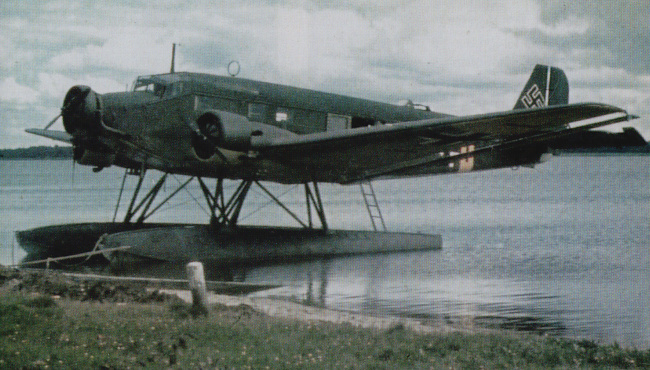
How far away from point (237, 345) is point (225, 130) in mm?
7746

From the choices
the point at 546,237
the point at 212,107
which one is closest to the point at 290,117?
the point at 212,107

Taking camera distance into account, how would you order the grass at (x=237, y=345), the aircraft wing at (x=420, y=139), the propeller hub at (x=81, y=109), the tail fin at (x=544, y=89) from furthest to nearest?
the tail fin at (x=544, y=89) → the propeller hub at (x=81, y=109) → the aircraft wing at (x=420, y=139) → the grass at (x=237, y=345)

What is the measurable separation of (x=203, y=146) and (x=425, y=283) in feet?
18.1

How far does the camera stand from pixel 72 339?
6762mm

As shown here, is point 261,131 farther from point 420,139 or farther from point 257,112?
point 420,139

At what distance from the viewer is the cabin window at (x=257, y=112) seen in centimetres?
1647

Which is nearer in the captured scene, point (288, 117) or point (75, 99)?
point (75, 99)

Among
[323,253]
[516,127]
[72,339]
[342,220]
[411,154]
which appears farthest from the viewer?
[342,220]

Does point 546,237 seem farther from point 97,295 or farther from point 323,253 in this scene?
point 97,295

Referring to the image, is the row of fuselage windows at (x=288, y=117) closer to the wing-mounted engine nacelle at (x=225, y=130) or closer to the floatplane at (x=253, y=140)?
the floatplane at (x=253, y=140)

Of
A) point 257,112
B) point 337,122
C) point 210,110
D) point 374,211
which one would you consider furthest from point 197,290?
point 374,211

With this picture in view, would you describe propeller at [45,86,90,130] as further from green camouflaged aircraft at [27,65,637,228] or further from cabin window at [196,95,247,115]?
cabin window at [196,95,247,115]

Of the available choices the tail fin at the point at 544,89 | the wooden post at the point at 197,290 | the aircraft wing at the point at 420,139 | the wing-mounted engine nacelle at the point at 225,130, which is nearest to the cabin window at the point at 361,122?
the aircraft wing at the point at 420,139

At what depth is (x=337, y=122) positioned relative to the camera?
17.9 metres
